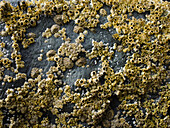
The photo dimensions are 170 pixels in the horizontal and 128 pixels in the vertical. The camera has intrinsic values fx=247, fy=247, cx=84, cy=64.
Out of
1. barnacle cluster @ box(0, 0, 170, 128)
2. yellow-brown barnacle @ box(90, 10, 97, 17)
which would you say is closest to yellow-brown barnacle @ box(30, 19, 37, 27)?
barnacle cluster @ box(0, 0, 170, 128)

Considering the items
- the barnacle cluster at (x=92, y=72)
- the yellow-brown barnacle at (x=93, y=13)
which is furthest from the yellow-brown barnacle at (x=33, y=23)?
the yellow-brown barnacle at (x=93, y=13)

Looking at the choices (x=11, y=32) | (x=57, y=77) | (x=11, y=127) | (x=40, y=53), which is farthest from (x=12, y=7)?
(x=11, y=127)

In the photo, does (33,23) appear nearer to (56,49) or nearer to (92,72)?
(56,49)

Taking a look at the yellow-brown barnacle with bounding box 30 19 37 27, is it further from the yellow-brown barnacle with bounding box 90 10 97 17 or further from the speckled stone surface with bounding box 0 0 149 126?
the yellow-brown barnacle with bounding box 90 10 97 17

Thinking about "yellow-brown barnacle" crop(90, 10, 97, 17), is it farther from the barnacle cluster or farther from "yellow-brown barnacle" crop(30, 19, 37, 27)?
"yellow-brown barnacle" crop(30, 19, 37, 27)

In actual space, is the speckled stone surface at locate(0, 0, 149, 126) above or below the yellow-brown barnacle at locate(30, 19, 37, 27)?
below

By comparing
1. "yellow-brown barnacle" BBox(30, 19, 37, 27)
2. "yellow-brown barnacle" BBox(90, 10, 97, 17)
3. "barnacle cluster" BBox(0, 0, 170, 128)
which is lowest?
"barnacle cluster" BBox(0, 0, 170, 128)

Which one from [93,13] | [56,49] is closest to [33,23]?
[56,49]

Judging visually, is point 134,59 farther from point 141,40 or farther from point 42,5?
point 42,5

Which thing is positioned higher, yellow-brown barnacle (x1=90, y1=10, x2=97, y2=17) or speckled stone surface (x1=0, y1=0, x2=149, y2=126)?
yellow-brown barnacle (x1=90, y1=10, x2=97, y2=17)
